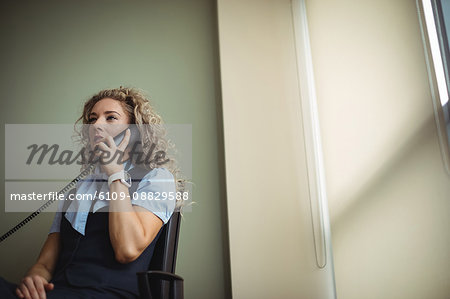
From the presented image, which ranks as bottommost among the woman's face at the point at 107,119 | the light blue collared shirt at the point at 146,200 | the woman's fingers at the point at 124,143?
the light blue collared shirt at the point at 146,200

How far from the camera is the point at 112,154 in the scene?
4.94 feet

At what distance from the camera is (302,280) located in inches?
74.0

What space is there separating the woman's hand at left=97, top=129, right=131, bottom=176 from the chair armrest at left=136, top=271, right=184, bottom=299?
18.3 inches

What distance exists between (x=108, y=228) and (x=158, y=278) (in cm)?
35

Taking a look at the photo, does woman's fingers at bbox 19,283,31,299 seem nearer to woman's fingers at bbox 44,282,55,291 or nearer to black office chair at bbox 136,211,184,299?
woman's fingers at bbox 44,282,55,291

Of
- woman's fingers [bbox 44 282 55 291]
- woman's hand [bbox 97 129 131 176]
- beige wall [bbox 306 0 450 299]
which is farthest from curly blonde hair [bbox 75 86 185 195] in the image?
beige wall [bbox 306 0 450 299]

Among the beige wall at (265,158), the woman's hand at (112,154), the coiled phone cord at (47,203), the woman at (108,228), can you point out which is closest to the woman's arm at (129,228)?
the woman at (108,228)

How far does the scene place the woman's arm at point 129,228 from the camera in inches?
50.1

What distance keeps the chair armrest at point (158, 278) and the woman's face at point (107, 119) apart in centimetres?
78

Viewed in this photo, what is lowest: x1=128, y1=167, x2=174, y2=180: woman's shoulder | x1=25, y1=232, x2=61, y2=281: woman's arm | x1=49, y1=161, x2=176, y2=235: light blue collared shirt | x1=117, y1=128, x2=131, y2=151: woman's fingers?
x1=25, y1=232, x2=61, y2=281: woman's arm

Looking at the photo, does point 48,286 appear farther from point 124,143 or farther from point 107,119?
point 107,119

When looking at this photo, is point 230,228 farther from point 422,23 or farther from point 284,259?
point 422,23

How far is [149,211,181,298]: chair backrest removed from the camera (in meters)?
1.31

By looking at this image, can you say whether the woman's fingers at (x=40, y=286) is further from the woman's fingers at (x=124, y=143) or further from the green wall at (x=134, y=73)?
the green wall at (x=134, y=73)
